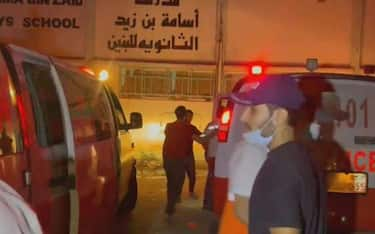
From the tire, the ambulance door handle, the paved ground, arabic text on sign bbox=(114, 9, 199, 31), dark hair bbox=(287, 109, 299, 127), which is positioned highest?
arabic text on sign bbox=(114, 9, 199, 31)

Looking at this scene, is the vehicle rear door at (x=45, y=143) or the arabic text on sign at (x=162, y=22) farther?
the arabic text on sign at (x=162, y=22)

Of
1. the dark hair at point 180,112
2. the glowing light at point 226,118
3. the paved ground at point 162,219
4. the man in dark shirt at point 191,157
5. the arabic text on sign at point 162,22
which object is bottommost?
the paved ground at point 162,219

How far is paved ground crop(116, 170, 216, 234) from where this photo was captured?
984cm

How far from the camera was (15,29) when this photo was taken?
17.6m

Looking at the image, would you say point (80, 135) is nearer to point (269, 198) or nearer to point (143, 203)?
point (269, 198)

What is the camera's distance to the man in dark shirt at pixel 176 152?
1088 cm

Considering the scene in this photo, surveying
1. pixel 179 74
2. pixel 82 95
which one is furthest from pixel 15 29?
pixel 82 95

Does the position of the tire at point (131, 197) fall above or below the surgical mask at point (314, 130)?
below

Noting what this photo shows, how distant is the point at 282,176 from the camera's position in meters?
3.36

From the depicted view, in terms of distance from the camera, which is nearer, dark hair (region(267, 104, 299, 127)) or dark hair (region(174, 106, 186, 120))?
dark hair (region(267, 104, 299, 127))

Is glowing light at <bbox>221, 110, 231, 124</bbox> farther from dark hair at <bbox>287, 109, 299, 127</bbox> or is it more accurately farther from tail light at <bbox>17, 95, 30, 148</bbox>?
dark hair at <bbox>287, 109, 299, 127</bbox>

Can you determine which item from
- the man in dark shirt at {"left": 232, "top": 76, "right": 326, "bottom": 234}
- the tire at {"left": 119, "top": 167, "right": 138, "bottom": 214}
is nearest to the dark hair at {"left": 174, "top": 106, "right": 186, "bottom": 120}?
the tire at {"left": 119, "top": 167, "right": 138, "bottom": 214}

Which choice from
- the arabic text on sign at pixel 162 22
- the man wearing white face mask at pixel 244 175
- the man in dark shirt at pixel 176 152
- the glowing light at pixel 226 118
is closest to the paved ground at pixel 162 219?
the man in dark shirt at pixel 176 152

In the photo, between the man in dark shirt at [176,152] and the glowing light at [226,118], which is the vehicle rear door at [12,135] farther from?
the man in dark shirt at [176,152]
